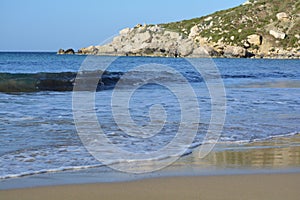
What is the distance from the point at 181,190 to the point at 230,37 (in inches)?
3174

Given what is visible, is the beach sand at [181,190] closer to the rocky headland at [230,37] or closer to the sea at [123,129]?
the sea at [123,129]

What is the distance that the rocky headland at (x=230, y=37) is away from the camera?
7700cm

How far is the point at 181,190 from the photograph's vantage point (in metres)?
4.19

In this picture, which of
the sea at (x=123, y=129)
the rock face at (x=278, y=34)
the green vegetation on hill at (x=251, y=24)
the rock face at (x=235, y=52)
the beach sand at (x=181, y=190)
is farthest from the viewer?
the green vegetation on hill at (x=251, y=24)

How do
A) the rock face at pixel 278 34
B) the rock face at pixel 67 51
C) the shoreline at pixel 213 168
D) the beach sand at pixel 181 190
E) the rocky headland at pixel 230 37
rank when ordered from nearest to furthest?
1. the beach sand at pixel 181 190
2. the shoreline at pixel 213 168
3. the rocky headland at pixel 230 37
4. the rock face at pixel 278 34
5. the rock face at pixel 67 51

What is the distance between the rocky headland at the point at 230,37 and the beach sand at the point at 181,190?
6822 centimetres

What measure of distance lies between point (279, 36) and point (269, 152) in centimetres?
7798

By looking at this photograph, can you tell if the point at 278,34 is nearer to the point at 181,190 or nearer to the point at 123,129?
the point at 123,129

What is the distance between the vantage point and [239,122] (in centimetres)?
849

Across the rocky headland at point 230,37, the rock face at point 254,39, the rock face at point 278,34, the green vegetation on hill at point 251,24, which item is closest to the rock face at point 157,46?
the rocky headland at point 230,37

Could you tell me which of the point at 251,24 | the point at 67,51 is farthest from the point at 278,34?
the point at 67,51

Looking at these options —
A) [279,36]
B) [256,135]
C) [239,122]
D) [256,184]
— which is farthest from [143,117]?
[279,36]

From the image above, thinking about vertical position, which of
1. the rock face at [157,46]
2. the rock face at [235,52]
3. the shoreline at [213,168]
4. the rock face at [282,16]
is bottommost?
the shoreline at [213,168]

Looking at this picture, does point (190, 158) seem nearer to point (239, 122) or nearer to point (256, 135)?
point (256, 135)
